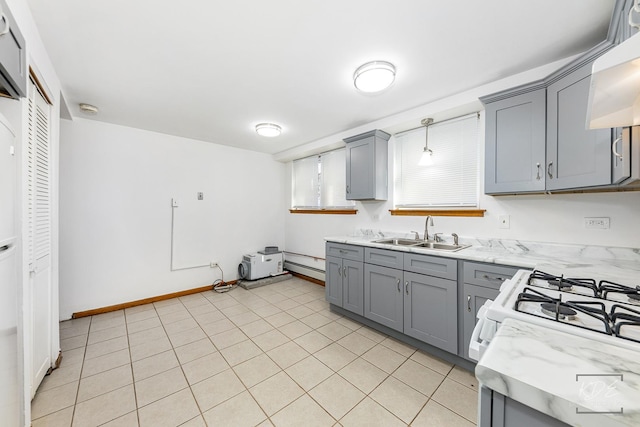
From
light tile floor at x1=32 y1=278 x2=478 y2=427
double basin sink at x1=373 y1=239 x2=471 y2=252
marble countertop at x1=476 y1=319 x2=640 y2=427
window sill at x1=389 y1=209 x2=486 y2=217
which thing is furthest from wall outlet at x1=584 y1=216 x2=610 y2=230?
marble countertop at x1=476 y1=319 x2=640 y2=427

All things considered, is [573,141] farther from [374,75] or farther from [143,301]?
[143,301]

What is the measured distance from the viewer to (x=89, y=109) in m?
2.59

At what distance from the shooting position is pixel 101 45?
1.68 m

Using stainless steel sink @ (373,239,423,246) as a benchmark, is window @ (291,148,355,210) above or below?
above

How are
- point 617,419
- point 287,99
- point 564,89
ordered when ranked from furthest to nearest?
1. point 287,99
2. point 564,89
3. point 617,419

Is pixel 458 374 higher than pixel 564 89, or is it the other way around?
pixel 564 89

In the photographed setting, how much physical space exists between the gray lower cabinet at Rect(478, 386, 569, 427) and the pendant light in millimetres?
2308

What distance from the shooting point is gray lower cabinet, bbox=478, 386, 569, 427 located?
52cm

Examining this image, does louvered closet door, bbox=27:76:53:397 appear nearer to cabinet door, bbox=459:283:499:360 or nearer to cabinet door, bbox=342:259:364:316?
cabinet door, bbox=342:259:364:316

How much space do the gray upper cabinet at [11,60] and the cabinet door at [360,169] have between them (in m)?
2.75

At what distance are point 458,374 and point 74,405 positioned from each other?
274cm

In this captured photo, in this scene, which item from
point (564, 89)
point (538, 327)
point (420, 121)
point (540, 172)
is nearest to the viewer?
point (538, 327)

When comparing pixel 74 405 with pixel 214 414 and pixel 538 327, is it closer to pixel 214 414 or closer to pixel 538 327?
pixel 214 414

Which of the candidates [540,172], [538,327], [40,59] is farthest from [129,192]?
[540,172]
